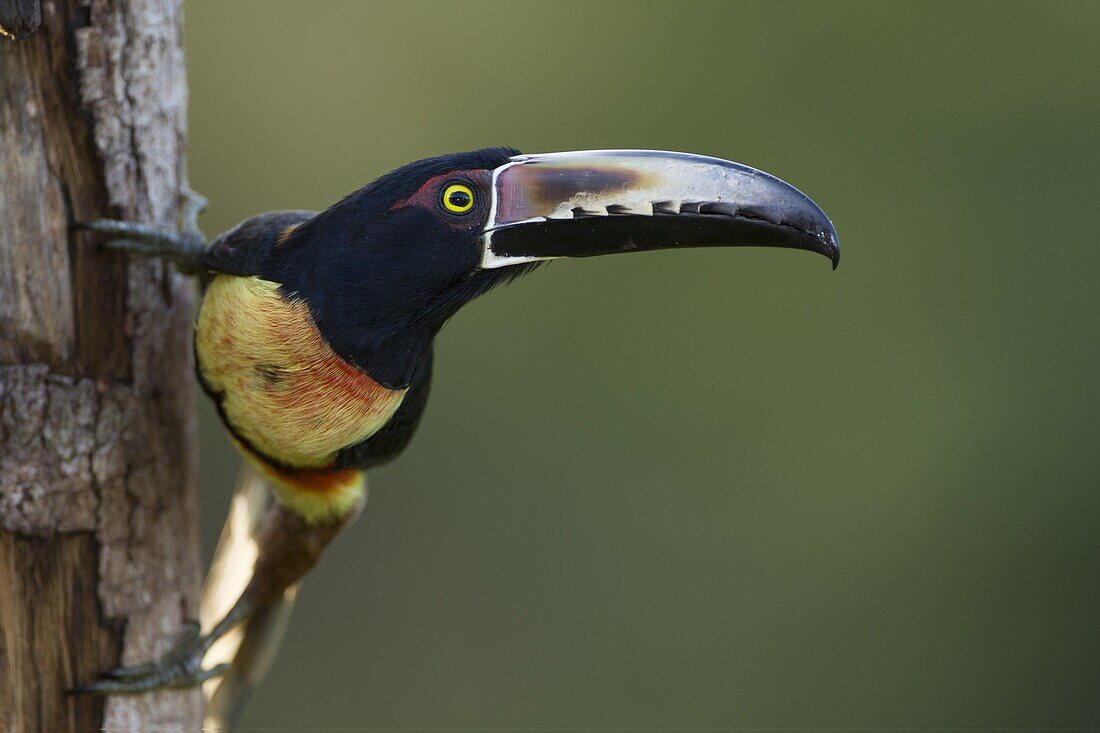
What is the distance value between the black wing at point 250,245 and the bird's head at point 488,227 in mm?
58

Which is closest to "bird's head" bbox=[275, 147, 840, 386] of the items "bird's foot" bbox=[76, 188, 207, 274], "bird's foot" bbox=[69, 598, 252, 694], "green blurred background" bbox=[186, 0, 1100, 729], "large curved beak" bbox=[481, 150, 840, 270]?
"large curved beak" bbox=[481, 150, 840, 270]

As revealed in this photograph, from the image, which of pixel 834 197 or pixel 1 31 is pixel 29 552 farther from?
pixel 834 197

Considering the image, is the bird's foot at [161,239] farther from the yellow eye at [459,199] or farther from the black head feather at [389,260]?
the yellow eye at [459,199]

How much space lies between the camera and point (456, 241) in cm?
220

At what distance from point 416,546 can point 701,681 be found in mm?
1658

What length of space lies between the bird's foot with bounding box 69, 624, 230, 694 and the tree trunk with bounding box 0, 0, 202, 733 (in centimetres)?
3

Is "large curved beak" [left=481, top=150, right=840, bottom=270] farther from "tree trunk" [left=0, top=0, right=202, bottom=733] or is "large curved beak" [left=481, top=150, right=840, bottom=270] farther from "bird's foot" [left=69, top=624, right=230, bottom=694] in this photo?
"bird's foot" [left=69, top=624, right=230, bottom=694]

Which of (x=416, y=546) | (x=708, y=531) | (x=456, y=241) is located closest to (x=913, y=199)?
(x=708, y=531)

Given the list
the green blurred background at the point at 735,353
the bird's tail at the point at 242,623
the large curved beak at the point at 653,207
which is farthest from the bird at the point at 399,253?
the green blurred background at the point at 735,353

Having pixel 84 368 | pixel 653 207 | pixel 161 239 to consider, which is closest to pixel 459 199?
pixel 653 207

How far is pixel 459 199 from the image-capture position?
7.20 ft

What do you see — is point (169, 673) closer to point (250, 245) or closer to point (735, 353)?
point (250, 245)

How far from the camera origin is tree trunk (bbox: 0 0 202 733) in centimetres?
228

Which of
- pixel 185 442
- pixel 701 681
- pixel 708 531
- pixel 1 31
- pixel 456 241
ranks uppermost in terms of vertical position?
pixel 1 31
